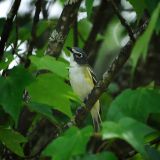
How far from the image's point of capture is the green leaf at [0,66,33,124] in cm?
273

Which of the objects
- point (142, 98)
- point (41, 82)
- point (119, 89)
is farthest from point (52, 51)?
point (119, 89)

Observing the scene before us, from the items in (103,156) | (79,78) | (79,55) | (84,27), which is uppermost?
(103,156)

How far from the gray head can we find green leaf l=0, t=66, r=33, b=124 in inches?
90.4

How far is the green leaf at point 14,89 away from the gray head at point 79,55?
230 centimetres

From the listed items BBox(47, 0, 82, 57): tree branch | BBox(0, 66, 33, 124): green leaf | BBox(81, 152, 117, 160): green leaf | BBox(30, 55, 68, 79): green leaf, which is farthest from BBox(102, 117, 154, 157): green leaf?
BBox(47, 0, 82, 57): tree branch

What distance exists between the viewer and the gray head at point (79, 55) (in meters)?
5.37

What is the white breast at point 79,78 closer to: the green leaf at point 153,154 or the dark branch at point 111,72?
the dark branch at point 111,72

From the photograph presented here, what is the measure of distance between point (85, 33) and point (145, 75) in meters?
1.73

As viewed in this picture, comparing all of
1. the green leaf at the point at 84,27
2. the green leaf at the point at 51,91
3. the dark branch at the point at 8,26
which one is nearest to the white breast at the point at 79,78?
the green leaf at the point at 84,27

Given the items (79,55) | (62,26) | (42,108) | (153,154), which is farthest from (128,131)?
(79,55)

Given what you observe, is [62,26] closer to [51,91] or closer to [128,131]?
[51,91]

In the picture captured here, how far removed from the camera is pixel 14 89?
2.76m

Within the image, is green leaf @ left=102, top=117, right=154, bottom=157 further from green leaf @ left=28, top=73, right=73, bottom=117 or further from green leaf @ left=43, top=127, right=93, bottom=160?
green leaf @ left=28, top=73, right=73, bottom=117

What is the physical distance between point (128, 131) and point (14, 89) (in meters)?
0.76
